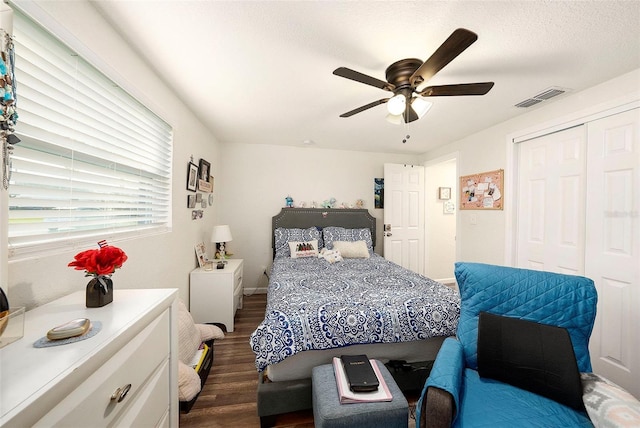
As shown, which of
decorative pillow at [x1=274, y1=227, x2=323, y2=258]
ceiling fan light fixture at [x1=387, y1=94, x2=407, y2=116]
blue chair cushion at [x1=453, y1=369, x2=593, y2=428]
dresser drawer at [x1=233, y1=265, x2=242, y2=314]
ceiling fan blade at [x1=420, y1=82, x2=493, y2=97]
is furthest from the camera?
decorative pillow at [x1=274, y1=227, x2=323, y2=258]

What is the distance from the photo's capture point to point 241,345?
89.6 inches

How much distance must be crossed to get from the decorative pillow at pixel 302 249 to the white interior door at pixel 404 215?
1328 mm

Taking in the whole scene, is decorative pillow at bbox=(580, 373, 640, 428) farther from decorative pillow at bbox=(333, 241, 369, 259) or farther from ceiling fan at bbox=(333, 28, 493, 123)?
decorative pillow at bbox=(333, 241, 369, 259)

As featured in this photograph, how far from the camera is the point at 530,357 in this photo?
117cm

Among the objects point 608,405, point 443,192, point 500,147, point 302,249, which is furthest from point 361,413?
point 443,192

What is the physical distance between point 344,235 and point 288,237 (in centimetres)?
86

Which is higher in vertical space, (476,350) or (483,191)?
(483,191)

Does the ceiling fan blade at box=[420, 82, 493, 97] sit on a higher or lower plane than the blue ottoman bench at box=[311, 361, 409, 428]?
higher

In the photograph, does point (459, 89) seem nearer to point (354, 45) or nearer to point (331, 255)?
point (354, 45)

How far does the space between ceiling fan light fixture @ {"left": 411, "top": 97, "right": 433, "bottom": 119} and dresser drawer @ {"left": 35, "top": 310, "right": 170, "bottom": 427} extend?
2083 millimetres

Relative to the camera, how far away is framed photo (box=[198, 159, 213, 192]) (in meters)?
2.76

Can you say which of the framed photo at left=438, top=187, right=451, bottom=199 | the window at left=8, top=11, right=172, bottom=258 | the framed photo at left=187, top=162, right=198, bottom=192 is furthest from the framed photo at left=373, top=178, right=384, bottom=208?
the window at left=8, top=11, right=172, bottom=258

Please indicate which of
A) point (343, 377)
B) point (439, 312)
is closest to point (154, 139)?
point (343, 377)

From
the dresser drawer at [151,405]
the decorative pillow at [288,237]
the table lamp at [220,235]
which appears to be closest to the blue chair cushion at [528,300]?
the dresser drawer at [151,405]
